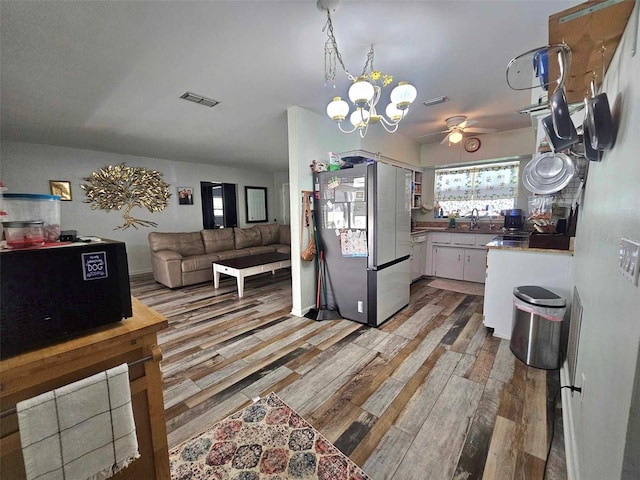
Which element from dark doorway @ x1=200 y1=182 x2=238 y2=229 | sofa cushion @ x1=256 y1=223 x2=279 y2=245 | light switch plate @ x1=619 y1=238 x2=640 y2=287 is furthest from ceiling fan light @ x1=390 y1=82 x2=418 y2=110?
dark doorway @ x1=200 y1=182 x2=238 y2=229

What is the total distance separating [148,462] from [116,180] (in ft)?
18.4

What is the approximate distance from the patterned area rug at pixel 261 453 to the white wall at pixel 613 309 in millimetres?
1002

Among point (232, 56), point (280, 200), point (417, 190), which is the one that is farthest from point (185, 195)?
Answer: point (417, 190)

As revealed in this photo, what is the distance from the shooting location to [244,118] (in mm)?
3307

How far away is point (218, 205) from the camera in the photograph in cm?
664

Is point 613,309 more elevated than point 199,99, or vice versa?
point 199,99

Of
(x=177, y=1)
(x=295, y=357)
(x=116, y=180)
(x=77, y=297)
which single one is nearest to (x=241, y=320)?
(x=295, y=357)

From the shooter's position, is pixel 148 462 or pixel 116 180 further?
pixel 116 180

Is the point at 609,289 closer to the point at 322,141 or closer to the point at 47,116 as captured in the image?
the point at 322,141

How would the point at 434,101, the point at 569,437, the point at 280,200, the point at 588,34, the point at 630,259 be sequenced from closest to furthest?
1. the point at 630,259
2. the point at 588,34
3. the point at 569,437
4. the point at 434,101
5. the point at 280,200

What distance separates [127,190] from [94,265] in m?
5.41

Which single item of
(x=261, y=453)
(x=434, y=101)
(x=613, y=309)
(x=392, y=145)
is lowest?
(x=261, y=453)

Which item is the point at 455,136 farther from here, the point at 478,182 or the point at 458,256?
the point at 458,256

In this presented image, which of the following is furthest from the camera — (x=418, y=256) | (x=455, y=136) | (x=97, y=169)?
(x=97, y=169)
